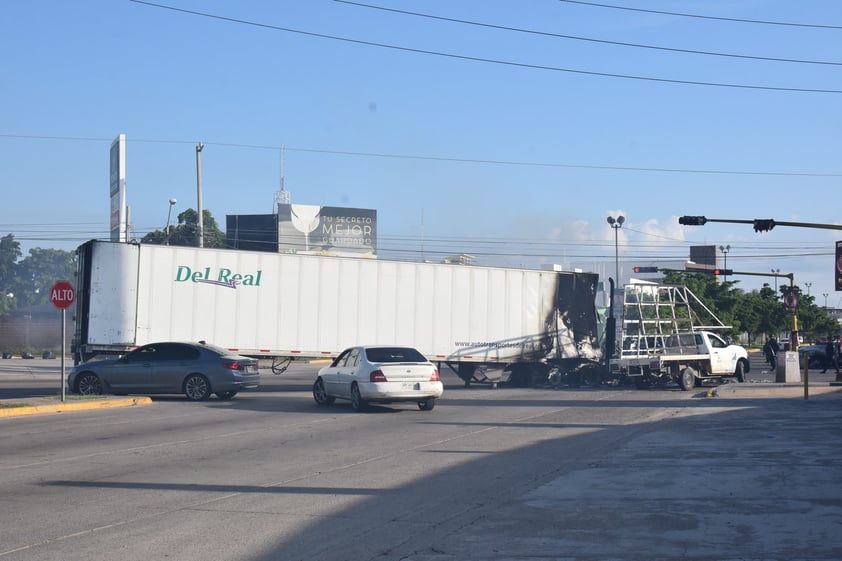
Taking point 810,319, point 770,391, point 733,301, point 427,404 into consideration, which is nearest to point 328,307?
point 427,404

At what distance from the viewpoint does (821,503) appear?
9.53m

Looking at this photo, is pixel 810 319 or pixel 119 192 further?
pixel 810 319

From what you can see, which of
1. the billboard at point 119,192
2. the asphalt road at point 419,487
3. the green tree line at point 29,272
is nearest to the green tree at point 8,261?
the green tree line at point 29,272

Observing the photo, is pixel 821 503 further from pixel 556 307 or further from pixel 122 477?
pixel 556 307

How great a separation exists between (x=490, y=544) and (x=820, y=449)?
8109 millimetres

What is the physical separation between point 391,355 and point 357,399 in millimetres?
1243

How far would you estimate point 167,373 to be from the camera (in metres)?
23.8

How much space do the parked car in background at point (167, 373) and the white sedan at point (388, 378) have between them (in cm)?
Result: 395

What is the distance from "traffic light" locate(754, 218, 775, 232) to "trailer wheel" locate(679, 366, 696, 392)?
16.7 feet

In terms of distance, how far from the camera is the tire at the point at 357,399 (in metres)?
20.7

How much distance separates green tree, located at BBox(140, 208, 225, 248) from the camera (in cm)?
8025

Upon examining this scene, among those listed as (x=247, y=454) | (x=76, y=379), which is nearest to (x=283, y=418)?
(x=247, y=454)

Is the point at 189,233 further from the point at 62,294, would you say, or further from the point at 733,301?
the point at 62,294

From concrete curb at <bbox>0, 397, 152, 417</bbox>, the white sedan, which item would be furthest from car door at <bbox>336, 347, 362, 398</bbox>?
concrete curb at <bbox>0, 397, 152, 417</bbox>
